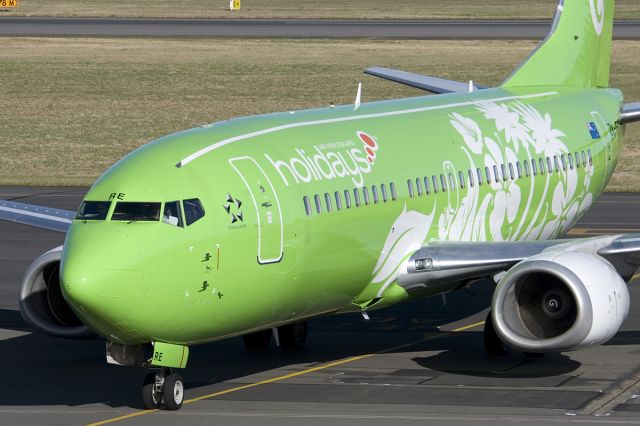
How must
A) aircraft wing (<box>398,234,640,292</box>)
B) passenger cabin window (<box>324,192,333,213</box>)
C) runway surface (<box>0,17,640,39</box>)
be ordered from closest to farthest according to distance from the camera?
passenger cabin window (<box>324,192,333,213</box>) → aircraft wing (<box>398,234,640,292</box>) → runway surface (<box>0,17,640,39</box>)

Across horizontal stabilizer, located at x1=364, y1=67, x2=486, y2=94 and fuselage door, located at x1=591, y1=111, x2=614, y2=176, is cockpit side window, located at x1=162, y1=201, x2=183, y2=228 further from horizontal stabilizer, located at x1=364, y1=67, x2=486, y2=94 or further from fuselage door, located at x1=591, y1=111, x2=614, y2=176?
horizontal stabilizer, located at x1=364, y1=67, x2=486, y2=94

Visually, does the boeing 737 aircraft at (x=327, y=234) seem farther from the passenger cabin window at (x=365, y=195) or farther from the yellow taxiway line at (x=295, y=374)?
the yellow taxiway line at (x=295, y=374)

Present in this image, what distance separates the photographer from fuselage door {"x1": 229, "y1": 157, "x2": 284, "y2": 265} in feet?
76.2

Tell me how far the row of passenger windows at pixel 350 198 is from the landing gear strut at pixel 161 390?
11.6ft

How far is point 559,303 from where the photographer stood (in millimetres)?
25656

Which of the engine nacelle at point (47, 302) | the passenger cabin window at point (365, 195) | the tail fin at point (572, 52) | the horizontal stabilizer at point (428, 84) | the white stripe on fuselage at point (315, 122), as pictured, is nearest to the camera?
the white stripe on fuselage at point (315, 122)

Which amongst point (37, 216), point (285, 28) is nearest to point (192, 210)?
point (37, 216)

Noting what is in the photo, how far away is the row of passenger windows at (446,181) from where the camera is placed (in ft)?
82.6

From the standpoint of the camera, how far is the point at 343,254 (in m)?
25.4

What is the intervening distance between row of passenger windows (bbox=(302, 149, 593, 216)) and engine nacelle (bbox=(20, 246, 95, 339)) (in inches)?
197

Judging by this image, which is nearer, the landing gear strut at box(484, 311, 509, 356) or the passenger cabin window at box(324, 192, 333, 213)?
the passenger cabin window at box(324, 192, 333, 213)

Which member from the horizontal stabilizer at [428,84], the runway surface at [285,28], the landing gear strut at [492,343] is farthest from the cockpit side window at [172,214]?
the runway surface at [285,28]

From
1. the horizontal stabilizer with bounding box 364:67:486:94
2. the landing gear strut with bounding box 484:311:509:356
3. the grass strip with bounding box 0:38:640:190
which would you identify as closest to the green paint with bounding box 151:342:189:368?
the landing gear strut with bounding box 484:311:509:356

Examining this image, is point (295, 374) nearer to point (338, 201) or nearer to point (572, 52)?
point (338, 201)
